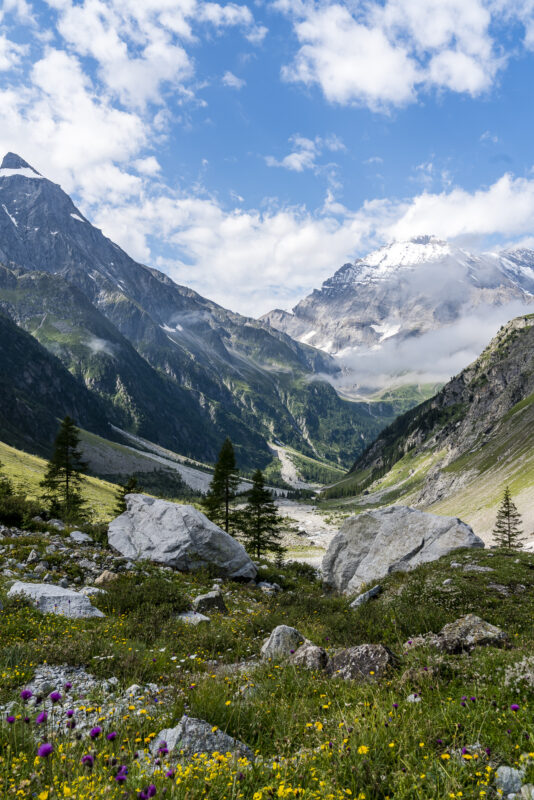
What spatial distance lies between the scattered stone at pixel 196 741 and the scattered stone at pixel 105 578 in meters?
12.5

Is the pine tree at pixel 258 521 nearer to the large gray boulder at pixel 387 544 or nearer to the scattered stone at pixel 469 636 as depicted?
the large gray boulder at pixel 387 544

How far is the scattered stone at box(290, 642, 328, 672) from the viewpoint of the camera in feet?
28.9

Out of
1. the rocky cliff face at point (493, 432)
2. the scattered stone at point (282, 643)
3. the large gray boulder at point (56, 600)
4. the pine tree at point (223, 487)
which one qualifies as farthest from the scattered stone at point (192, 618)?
the rocky cliff face at point (493, 432)

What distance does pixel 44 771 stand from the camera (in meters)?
4.32

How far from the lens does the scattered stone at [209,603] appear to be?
1523 centimetres

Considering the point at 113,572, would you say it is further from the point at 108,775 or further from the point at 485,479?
the point at 485,479

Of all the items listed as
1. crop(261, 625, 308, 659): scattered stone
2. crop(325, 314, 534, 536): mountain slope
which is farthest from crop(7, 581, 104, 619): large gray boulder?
crop(325, 314, 534, 536): mountain slope

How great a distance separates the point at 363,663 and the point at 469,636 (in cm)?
281

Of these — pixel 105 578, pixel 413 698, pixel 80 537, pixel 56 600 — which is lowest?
pixel 80 537

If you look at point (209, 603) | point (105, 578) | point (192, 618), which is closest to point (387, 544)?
point (209, 603)

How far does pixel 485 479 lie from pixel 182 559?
105888 millimetres

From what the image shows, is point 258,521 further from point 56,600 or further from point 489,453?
point 489,453

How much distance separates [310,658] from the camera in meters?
9.08

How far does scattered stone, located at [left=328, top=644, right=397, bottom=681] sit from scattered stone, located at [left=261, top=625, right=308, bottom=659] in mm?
1762
